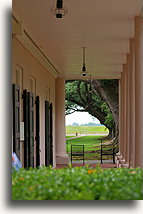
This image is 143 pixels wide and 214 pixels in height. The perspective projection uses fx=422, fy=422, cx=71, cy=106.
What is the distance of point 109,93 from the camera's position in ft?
57.8

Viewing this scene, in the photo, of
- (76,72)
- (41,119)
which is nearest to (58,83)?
(76,72)

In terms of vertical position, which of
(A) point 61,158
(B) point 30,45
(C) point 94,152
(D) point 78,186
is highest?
(B) point 30,45

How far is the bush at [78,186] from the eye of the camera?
281 cm

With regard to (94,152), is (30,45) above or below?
above

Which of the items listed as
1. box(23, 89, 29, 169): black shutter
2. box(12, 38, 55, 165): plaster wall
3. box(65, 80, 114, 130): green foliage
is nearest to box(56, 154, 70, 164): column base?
box(12, 38, 55, 165): plaster wall

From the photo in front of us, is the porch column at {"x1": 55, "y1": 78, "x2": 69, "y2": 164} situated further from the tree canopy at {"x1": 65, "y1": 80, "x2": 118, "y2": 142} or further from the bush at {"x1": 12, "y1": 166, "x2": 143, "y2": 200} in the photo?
the bush at {"x1": 12, "y1": 166, "x2": 143, "y2": 200}

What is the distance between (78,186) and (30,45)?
21.0ft

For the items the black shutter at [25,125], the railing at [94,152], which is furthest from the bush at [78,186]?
the railing at [94,152]

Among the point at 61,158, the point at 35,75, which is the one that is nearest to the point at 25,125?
the point at 35,75

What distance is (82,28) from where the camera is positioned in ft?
26.4

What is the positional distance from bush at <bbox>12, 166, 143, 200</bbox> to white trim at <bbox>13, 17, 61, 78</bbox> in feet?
15.2

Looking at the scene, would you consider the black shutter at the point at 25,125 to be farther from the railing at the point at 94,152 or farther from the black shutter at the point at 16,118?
the railing at the point at 94,152

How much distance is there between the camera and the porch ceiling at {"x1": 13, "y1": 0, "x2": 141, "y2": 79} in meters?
6.59

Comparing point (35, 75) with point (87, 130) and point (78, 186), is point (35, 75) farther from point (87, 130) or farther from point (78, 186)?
point (87, 130)
